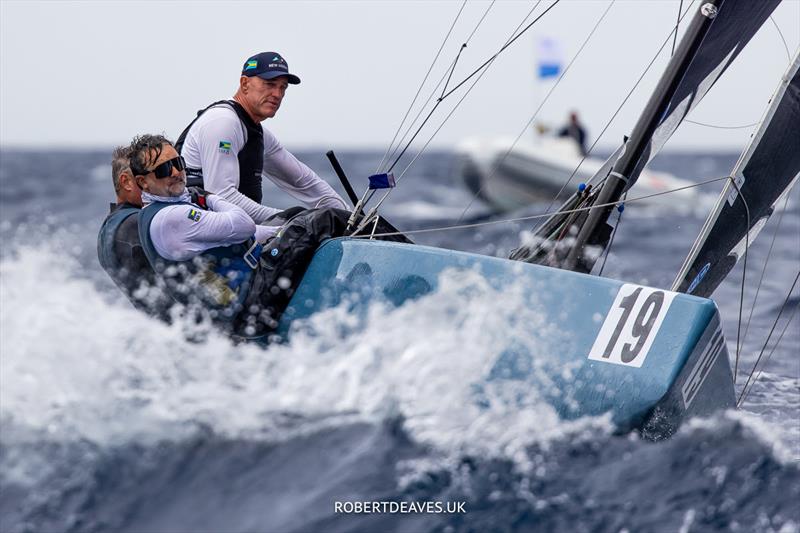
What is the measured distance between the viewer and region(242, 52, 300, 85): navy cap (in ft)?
12.2

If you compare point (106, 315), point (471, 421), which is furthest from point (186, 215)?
point (471, 421)

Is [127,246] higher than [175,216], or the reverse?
[175,216]

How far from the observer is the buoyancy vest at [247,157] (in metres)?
3.75

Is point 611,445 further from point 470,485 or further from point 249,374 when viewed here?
point 249,374

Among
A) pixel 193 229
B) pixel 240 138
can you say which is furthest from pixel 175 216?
pixel 240 138

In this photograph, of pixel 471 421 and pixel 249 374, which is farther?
pixel 249 374

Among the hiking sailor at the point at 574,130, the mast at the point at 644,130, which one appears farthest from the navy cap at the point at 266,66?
the hiking sailor at the point at 574,130

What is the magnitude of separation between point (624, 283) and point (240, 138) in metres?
1.44

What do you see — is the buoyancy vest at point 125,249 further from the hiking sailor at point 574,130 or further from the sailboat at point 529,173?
the hiking sailor at point 574,130

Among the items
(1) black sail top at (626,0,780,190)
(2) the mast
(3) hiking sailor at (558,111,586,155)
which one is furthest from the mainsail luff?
(3) hiking sailor at (558,111,586,155)

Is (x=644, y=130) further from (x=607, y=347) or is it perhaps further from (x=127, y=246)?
(x=127, y=246)

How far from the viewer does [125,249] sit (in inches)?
135

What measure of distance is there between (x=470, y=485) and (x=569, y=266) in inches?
42.2

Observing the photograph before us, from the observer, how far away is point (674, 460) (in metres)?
2.95
